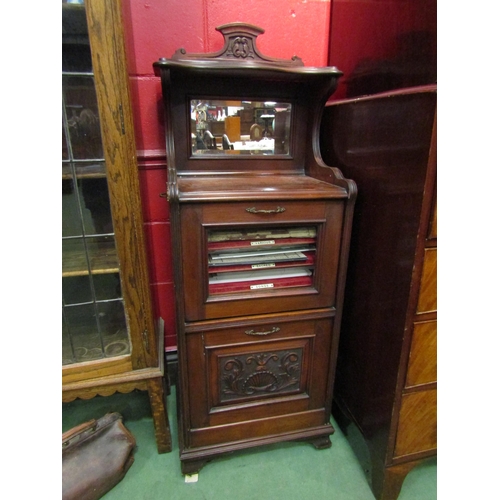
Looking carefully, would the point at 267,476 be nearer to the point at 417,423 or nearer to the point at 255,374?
the point at 255,374

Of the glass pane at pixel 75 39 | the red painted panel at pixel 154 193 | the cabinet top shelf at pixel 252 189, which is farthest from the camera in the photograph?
the red painted panel at pixel 154 193

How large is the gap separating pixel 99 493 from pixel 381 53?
5.87ft

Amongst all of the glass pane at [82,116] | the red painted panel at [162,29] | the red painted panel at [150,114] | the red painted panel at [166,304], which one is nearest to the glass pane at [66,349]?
the red painted panel at [166,304]

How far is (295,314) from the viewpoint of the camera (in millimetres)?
1177

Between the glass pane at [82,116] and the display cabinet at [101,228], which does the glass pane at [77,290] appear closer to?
the display cabinet at [101,228]

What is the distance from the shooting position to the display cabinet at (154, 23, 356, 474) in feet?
3.44

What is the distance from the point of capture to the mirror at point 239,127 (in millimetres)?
1255

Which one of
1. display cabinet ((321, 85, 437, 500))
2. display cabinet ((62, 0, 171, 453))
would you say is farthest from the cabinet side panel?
display cabinet ((62, 0, 171, 453))

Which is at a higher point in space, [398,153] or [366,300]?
[398,153]

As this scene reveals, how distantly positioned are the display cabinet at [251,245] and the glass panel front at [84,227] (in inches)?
8.9

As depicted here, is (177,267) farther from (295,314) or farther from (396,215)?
(396,215)

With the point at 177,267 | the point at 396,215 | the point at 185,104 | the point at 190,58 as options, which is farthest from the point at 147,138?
the point at 396,215

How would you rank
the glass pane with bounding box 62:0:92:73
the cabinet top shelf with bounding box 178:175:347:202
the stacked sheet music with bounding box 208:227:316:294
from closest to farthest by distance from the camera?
1. the glass pane with bounding box 62:0:92:73
2. the cabinet top shelf with bounding box 178:175:347:202
3. the stacked sheet music with bounding box 208:227:316:294

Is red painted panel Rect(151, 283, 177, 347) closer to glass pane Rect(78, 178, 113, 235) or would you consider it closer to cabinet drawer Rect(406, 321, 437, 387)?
glass pane Rect(78, 178, 113, 235)
